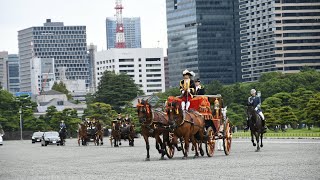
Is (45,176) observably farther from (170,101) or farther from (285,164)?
(170,101)

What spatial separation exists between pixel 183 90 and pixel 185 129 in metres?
2.08

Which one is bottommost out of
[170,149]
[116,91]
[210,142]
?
[170,149]

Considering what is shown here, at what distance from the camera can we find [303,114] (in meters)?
100

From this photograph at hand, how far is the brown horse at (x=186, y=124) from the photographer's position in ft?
112

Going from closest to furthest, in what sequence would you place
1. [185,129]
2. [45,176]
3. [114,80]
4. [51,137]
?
[45,176]
[185,129]
[51,137]
[114,80]

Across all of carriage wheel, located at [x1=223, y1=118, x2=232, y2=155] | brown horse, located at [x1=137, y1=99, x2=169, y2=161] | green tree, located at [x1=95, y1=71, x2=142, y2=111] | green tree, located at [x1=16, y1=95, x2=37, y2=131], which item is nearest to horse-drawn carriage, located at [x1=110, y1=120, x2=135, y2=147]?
carriage wheel, located at [x1=223, y1=118, x2=232, y2=155]

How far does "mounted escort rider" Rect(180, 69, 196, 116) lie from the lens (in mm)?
35906

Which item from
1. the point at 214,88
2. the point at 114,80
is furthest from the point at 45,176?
the point at 114,80

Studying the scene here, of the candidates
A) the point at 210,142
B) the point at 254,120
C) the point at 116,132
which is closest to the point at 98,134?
the point at 116,132

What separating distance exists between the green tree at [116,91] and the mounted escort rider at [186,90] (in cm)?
12885

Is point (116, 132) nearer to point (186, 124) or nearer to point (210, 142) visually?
point (210, 142)

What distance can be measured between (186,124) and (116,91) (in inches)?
5348

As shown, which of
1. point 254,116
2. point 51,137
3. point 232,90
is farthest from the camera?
point 232,90

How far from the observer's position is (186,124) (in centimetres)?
3444
